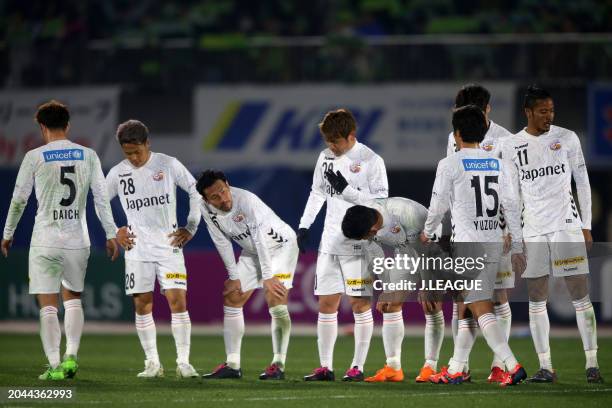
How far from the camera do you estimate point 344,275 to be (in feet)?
33.6

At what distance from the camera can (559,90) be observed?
64.7 feet

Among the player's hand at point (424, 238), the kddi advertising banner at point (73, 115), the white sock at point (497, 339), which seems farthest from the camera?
the kddi advertising banner at point (73, 115)

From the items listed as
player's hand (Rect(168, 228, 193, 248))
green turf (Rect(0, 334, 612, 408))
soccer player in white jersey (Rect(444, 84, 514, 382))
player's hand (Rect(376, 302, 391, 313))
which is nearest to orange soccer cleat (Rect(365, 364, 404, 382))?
green turf (Rect(0, 334, 612, 408))

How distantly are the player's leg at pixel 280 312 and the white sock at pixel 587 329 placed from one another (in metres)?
2.54

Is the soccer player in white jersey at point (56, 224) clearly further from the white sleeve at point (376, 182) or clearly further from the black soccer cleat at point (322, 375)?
the white sleeve at point (376, 182)

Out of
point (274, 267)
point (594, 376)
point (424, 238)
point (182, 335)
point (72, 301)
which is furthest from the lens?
point (274, 267)

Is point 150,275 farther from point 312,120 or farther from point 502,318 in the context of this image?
point 312,120

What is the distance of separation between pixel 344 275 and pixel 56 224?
8.45 ft

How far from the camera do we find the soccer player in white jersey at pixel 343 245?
1007 cm

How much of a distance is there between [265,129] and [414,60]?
303 centimetres

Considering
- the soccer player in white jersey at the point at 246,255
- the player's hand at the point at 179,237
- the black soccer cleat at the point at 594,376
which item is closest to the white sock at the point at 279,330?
the soccer player in white jersey at the point at 246,255

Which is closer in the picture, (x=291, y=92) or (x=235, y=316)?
(x=235, y=316)

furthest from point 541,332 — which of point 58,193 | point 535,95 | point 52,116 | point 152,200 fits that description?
point 52,116

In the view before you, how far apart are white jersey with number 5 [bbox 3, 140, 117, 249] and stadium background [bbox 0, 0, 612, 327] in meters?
8.31
